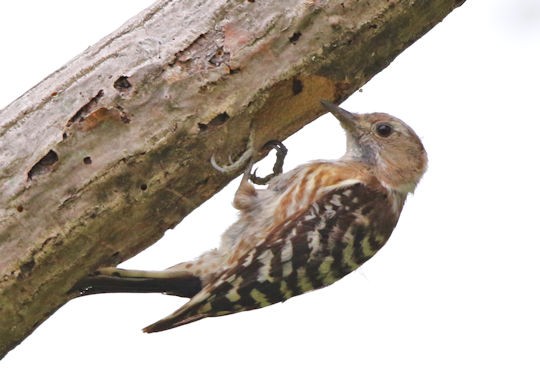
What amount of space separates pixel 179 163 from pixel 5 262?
855 millimetres

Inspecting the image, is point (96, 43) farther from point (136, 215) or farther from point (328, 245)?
point (328, 245)

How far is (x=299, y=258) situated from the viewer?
4422 millimetres

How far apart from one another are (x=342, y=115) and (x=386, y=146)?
1.56ft

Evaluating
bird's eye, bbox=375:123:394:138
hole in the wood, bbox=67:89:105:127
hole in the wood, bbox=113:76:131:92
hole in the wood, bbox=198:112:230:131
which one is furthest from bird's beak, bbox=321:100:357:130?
hole in the wood, bbox=67:89:105:127

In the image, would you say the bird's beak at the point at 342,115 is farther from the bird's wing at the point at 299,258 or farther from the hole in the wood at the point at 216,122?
the hole in the wood at the point at 216,122

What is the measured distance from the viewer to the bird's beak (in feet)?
14.1

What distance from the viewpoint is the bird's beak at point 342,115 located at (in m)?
4.31

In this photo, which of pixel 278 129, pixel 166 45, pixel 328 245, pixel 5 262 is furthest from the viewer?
pixel 328 245

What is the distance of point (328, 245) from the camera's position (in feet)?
14.8

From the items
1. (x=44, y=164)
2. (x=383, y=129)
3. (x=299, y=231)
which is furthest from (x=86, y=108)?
(x=383, y=129)

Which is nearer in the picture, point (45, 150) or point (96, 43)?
point (45, 150)

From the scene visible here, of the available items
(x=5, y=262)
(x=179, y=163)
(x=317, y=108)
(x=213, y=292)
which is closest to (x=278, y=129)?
(x=317, y=108)

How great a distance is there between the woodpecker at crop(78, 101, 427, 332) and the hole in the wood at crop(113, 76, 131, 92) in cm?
82

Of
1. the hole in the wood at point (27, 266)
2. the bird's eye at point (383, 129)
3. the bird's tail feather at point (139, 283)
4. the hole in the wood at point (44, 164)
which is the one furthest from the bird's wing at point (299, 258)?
the hole in the wood at point (44, 164)
